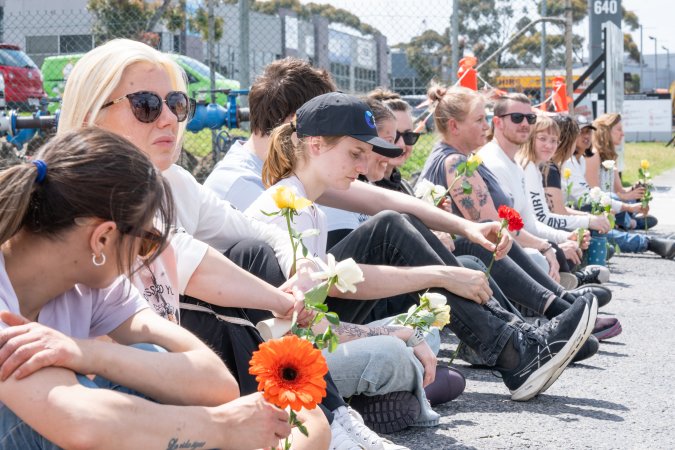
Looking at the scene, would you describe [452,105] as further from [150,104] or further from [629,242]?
[629,242]

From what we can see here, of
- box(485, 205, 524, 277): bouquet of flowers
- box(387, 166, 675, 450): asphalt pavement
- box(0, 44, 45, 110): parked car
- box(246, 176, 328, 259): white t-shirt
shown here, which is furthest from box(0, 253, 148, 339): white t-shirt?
box(0, 44, 45, 110): parked car

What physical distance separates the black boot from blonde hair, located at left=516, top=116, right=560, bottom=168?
294 centimetres

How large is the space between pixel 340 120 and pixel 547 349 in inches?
50.7

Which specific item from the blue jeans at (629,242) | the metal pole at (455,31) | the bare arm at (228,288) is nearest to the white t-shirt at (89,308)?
the bare arm at (228,288)

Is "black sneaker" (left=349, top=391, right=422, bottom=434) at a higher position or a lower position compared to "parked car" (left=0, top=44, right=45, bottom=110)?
lower

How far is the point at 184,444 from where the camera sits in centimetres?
208

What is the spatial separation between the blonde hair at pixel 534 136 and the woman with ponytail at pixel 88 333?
17.8 feet

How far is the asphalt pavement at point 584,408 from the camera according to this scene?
3619mm

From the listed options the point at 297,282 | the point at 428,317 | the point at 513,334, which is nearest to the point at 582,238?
the point at 513,334

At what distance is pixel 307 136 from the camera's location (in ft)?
12.2

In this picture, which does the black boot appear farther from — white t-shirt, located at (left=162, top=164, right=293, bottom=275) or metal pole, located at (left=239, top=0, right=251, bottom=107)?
white t-shirt, located at (left=162, top=164, right=293, bottom=275)

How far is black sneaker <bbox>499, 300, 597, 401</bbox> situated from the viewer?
4.03 meters

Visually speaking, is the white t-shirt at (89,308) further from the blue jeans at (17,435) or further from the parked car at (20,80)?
the parked car at (20,80)

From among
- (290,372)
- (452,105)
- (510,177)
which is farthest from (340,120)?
(510,177)
